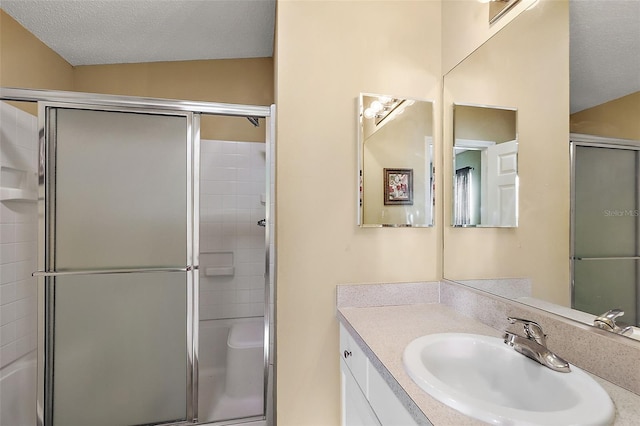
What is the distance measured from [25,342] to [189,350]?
1.08 metres

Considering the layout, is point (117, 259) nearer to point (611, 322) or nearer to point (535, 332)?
point (535, 332)

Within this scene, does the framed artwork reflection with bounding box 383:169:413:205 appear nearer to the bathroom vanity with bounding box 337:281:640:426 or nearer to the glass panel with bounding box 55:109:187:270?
the bathroom vanity with bounding box 337:281:640:426

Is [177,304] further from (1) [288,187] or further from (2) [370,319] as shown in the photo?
(2) [370,319]

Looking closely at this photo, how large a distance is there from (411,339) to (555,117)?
2.90 ft

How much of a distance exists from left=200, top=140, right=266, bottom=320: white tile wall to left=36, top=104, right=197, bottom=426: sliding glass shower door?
1.04m

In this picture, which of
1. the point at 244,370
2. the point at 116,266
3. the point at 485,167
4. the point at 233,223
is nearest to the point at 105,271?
the point at 116,266

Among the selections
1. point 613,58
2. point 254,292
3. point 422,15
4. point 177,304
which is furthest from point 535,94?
point 254,292

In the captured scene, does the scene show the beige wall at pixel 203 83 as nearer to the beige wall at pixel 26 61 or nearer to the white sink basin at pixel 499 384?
the beige wall at pixel 26 61

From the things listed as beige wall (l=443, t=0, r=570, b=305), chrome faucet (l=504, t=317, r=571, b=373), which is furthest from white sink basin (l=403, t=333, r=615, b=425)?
beige wall (l=443, t=0, r=570, b=305)

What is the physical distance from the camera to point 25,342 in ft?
5.41

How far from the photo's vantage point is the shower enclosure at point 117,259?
52.2 inches

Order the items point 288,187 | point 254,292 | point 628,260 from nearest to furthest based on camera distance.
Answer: point 628,260, point 288,187, point 254,292

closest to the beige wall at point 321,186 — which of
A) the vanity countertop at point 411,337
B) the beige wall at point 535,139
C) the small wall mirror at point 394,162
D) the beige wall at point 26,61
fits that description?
the small wall mirror at point 394,162

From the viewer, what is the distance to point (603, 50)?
801mm
